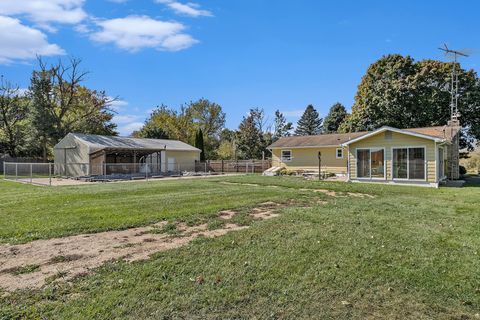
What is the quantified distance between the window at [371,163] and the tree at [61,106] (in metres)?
31.3

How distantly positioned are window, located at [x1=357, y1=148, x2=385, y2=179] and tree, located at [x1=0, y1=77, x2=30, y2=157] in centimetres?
3498

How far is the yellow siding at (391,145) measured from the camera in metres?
17.0

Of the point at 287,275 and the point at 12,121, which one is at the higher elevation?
the point at 12,121

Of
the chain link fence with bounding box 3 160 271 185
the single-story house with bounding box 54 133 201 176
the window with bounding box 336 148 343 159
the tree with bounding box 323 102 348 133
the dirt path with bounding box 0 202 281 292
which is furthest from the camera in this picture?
the tree with bounding box 323 102 348 133

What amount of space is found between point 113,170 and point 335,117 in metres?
32.3

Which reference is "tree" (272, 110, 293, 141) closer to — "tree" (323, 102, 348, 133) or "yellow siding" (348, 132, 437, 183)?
"tree" (323, 102, 348, 133)

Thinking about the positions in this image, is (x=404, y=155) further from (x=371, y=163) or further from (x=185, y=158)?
(x=185, y=158)

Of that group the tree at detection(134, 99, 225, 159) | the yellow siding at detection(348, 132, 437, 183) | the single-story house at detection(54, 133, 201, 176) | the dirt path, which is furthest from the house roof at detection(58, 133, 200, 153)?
the dirt path

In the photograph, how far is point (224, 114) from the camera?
179ft

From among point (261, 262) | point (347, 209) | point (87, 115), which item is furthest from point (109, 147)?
point (261, 262)

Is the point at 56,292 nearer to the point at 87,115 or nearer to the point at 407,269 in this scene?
the point at 407,269

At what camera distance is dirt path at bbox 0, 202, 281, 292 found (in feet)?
14.0

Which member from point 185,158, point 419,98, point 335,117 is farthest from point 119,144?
point 335,117

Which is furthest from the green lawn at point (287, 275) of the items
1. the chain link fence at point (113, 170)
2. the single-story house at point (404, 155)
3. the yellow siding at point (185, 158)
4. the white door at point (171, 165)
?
the yellow siding at point (185, 158)
